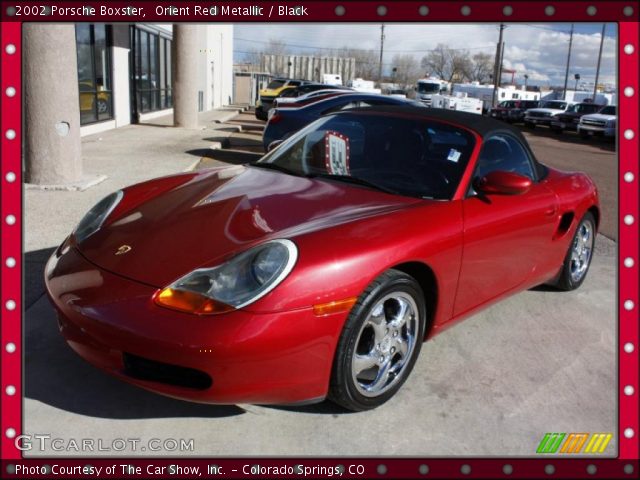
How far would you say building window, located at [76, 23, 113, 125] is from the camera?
13539mm

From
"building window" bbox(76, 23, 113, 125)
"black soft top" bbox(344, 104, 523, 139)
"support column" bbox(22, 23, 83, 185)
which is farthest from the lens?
"building window" bbox(76, 23, 113, 125)

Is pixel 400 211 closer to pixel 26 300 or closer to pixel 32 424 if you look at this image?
pixel 32 424

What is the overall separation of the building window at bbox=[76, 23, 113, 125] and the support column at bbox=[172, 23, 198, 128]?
1.73 meters

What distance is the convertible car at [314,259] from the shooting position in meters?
2.44

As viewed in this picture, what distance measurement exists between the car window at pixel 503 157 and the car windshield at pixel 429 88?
123 ft

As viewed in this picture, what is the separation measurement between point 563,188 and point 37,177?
5893mm

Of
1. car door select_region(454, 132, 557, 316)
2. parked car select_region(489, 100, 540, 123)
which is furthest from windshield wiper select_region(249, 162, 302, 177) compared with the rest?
parked car select_region(489, 100, 540, 123)

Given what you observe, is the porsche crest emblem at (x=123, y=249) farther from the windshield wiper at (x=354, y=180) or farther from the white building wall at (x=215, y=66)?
the white building wall at (x=215, y=66)

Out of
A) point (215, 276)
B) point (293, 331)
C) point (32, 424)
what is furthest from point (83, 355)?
point (293, 331)

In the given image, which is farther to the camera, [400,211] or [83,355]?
[400,211]

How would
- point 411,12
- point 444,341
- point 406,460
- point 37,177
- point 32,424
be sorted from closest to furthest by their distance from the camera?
point 411,12 → point 406,460 → point 32,424 → point 444,341 → point 37,177

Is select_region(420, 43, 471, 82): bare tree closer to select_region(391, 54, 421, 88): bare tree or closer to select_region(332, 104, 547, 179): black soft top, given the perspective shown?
select_region(391, 54, 421, 88): bare tree

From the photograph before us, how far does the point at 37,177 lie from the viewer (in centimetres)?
704

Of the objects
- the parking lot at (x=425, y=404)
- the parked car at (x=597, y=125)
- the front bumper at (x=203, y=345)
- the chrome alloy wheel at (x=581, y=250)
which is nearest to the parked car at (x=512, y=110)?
the parked car at (x=597, y=125)
